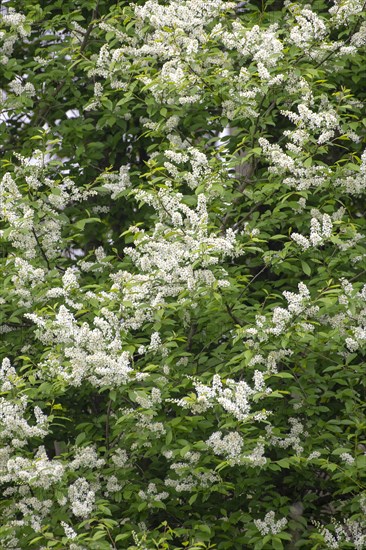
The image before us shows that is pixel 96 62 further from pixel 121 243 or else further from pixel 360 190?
pixel 360 190

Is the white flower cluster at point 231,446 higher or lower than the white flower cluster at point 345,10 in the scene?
lower

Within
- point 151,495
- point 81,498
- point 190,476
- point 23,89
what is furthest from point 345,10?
point 81,498

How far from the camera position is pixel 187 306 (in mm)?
5215

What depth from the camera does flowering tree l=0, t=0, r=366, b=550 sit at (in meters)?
5.05

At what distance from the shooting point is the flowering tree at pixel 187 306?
5047 millimetres

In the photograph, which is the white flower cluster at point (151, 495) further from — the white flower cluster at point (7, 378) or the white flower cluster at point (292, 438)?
the white flower cluster at point (7, 378)

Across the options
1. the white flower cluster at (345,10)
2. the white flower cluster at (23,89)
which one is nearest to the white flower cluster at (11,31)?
the white flower cluster at (23,89)

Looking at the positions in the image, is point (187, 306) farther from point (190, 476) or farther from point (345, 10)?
point (345, 10)

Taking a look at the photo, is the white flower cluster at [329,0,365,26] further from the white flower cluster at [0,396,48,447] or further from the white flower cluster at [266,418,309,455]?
the white flower cluster at [0,396,48,447]

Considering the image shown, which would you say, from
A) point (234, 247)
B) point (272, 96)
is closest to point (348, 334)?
point (234, 247)

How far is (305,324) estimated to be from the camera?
16.5 ft

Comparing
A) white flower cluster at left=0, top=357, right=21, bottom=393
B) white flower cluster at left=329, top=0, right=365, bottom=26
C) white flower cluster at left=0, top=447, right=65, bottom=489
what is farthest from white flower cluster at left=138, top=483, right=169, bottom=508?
white flower cluster at left=329, top=0, right=365, bottom=26

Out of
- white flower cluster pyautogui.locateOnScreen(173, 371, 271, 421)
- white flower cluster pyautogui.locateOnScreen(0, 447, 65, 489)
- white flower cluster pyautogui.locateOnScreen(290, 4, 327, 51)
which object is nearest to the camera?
white flower cluster pyautogui.locateOnScreen(173, 371, 271, 421)

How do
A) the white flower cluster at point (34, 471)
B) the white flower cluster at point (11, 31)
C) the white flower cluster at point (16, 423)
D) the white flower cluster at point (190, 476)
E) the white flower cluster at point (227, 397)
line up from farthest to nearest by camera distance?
the white flower cluster at point (11, 31)
the white flower cluster at point (190, 476)
the white flower cluster at point (16, 423)
the white flower cluster at point (34, 471)
the white flower cluster at point (227, 397)
